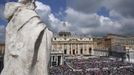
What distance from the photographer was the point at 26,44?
564 centimetres

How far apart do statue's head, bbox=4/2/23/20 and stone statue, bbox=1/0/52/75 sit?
0.8 inches

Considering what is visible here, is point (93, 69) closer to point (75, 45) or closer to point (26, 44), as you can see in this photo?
point (26, 44)

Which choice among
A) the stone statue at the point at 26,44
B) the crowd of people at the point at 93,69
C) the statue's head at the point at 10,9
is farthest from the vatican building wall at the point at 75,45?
the stone statue at the point at 26,44

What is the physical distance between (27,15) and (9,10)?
0.51m

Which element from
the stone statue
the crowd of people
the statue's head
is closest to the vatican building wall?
the crowd of people

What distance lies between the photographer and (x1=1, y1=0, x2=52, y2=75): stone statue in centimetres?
562

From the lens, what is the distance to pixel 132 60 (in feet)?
235

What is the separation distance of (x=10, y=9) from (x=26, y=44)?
38.5 inches

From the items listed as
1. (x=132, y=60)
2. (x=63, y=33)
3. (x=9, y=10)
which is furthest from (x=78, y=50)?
(x=9, y=10)

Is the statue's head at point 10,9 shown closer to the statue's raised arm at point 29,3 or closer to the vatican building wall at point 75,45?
the statue's raised arm at point 29,3

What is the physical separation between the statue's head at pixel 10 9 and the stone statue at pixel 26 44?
21 millimetres

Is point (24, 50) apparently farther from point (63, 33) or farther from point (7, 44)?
point (63, 33)

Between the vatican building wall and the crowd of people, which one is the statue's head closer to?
the crowd of people

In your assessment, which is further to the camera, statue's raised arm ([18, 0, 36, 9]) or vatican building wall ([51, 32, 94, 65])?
vatican building wall ([51, 32, 94, 65])
